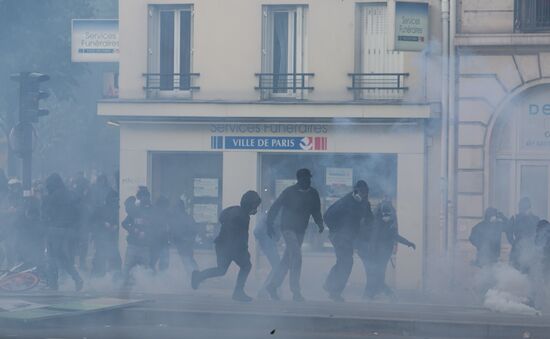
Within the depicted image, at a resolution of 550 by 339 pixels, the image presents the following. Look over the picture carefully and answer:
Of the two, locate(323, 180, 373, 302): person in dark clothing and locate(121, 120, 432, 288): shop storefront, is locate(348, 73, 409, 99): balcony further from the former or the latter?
locate(323, 180, 373, 302): person in dark clothing

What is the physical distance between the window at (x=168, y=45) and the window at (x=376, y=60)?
118 inches

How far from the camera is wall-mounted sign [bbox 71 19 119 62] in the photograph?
19203 mm

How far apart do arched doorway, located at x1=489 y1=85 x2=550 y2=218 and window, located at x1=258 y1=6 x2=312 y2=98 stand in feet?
11.2

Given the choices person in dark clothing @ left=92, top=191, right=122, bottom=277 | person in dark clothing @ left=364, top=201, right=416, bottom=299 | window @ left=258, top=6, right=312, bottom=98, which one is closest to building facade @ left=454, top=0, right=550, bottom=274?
person in dark clothing @ left=364, top=201, right=416, bottom=299

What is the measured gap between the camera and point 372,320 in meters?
12.7

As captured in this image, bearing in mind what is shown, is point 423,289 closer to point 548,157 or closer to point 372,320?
point 548,157

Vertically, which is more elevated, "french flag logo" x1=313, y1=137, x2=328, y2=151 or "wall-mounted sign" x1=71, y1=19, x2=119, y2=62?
"wall-mounted sign" x1=71, y1=19, x2=119, y2=62

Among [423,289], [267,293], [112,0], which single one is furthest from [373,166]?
[112,0]

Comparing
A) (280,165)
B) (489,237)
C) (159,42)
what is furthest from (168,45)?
(489,237)

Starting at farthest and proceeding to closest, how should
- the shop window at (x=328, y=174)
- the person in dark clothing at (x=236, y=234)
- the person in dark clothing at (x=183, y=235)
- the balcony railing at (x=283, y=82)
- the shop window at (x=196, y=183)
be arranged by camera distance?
the shop window at (x=196, y=183)
the balcony railing at (x=283, y=82)
the shop window at (x=328, y=174)
the person in dark clothing at (x=183, y=235)
the person in dark clothing at (x=236, y=234)

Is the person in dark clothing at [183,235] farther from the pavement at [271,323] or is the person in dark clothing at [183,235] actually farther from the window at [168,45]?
the pavement at [271,323]

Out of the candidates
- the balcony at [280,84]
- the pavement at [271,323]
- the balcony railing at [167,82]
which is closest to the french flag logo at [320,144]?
the balcony at [280,84]

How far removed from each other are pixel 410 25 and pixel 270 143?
3600 millimetres

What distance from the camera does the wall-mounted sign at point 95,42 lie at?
19203mm
